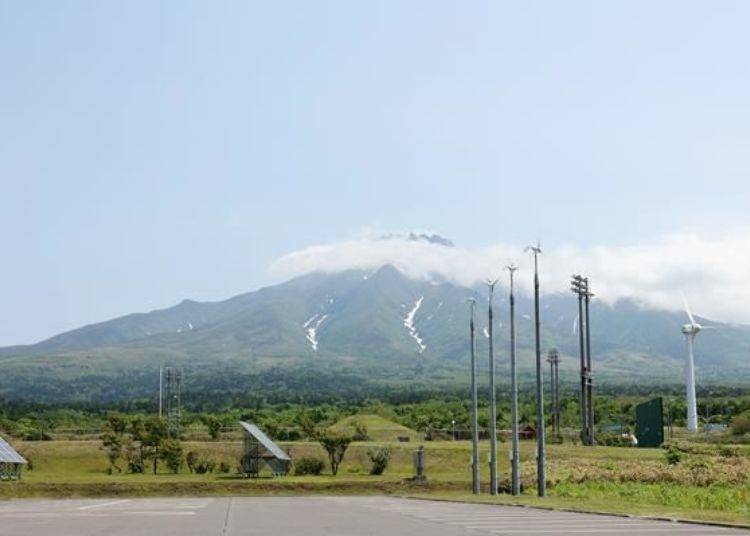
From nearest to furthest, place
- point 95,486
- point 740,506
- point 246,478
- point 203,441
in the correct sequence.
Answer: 1. point 740,506
2. point 95,486
3. point 246,478
4. point 203,441

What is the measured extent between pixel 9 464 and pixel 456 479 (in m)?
24.7

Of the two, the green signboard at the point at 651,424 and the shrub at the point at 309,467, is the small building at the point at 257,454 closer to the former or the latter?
the shrub at the point at 309,467

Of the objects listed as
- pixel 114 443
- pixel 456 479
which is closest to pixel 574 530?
pixel 456 479

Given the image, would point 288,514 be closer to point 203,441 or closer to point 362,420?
point 203,441

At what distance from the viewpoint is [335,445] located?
71.4m

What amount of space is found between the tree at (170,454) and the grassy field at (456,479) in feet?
2.58

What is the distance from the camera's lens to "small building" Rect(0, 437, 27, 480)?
6316 cm

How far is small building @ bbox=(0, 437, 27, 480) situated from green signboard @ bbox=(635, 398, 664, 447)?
140ft

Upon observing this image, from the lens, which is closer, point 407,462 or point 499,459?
point 499,459

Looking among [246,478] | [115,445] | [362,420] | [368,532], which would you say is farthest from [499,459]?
[368,532]

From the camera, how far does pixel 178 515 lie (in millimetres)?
31766

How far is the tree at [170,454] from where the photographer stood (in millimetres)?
72125

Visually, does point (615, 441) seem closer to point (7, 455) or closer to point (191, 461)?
point (191, 461)

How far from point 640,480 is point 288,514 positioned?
24009 mm
